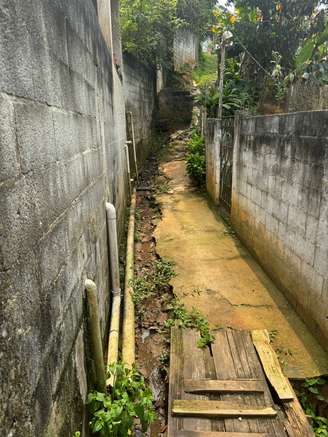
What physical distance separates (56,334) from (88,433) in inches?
43.3

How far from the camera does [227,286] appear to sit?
5.43m

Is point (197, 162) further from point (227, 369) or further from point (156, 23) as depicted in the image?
point (227, 369)

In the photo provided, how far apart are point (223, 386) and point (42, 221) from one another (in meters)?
2.71

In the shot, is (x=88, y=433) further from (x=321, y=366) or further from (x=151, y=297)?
(x=151, y=297)

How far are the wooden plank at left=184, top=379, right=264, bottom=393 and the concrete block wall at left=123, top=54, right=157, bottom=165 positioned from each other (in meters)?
9.09

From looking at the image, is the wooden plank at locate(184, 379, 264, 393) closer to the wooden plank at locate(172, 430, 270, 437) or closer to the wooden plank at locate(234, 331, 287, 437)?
the wooden plank at locate(234, 331, 287, 437)

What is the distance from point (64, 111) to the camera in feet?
6.93

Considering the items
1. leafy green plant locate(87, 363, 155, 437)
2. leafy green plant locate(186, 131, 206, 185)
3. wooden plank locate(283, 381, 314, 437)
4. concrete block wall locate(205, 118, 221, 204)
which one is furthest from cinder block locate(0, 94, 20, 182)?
leafy green plant locate(186, 131, 206, 185)

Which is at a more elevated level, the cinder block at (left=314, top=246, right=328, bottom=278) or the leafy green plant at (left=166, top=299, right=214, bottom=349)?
the cinder block at (left=314, top=246, right=328, bottom=278)

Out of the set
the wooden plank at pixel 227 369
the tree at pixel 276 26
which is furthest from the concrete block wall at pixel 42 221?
the tree at pixel 276 26

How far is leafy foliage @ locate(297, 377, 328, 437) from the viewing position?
11.0 feet

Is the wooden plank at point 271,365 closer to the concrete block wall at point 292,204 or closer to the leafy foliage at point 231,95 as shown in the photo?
the concrete block wall at point 292,204

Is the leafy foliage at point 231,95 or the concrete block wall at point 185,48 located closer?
the leafy foliage at point 231,95

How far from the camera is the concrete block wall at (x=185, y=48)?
17.0m
